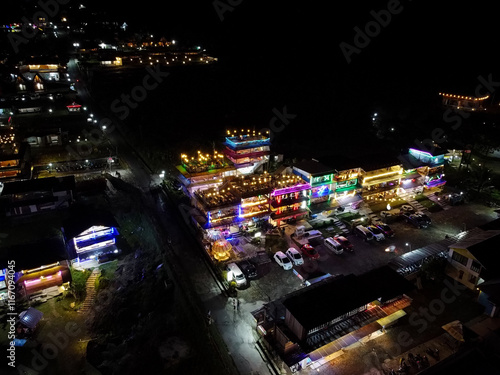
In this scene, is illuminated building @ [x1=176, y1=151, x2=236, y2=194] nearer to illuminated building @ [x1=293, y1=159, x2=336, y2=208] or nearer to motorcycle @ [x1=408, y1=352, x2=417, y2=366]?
illuminated building @ [x1=293, y1=159, x2=336, y2=208]

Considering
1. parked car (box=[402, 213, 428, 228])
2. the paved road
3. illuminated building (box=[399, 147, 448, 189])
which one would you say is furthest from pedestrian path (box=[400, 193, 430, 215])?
the paved road

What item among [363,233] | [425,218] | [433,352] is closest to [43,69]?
[363,233]

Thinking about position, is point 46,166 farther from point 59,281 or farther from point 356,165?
point 356,165

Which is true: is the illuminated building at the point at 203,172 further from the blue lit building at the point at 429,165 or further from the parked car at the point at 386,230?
the blue lit building at the point at 429,165

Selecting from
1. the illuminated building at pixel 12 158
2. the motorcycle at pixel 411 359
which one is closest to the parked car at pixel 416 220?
the motorcycle at pixel 411 359

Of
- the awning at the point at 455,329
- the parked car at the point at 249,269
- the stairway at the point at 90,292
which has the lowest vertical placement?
the stairway at the point at 90,292

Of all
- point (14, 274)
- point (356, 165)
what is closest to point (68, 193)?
point (14, 274)
